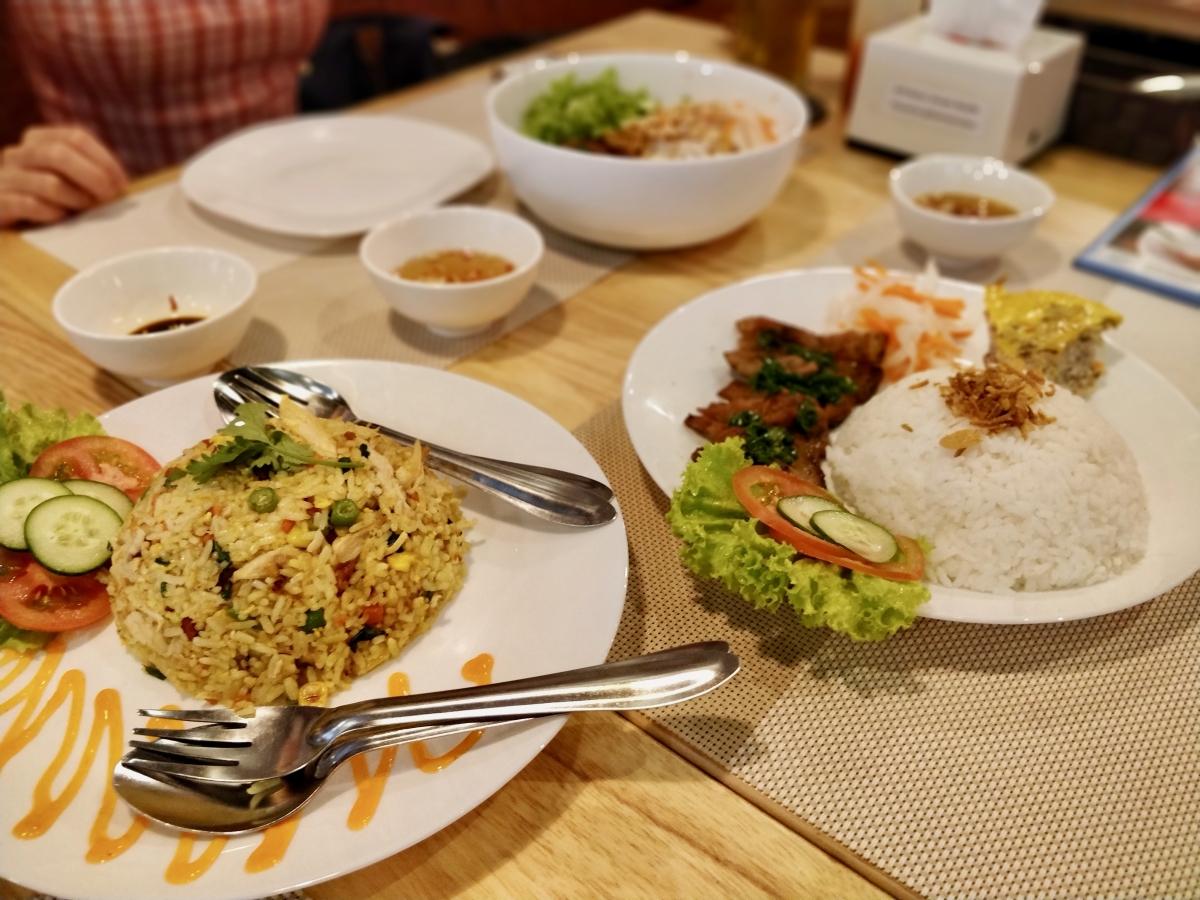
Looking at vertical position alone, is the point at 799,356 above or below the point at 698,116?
below

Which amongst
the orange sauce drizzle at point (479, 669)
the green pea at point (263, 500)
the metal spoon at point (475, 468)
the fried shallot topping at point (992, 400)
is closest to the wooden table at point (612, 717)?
the orange sauce drizzle at point (479, 669)

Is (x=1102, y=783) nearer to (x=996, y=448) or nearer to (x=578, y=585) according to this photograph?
(x=996, y=448)

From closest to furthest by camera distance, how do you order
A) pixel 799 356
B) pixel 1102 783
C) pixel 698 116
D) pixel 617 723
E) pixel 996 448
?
pixel 1102 783 → pixel 617 723 → pixel 996 448 → pixel 799 356 → pixel 698 116

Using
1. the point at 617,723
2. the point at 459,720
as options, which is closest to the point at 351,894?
the point at 459,720

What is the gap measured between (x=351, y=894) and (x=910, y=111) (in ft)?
10.9

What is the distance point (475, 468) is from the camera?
1.68 m

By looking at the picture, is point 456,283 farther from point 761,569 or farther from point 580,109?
point 761,569

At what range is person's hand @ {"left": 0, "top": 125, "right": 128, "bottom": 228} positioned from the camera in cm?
275

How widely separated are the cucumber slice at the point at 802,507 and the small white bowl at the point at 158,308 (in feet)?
4.75

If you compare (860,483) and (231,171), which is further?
(231,171)

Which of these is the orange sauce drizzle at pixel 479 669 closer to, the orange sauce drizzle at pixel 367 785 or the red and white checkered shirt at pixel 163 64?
the orange sauce drizzle at pixel 367 785

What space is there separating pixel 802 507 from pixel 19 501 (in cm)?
147

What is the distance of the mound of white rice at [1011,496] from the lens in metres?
1.58

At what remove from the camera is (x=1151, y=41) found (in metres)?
3.60
